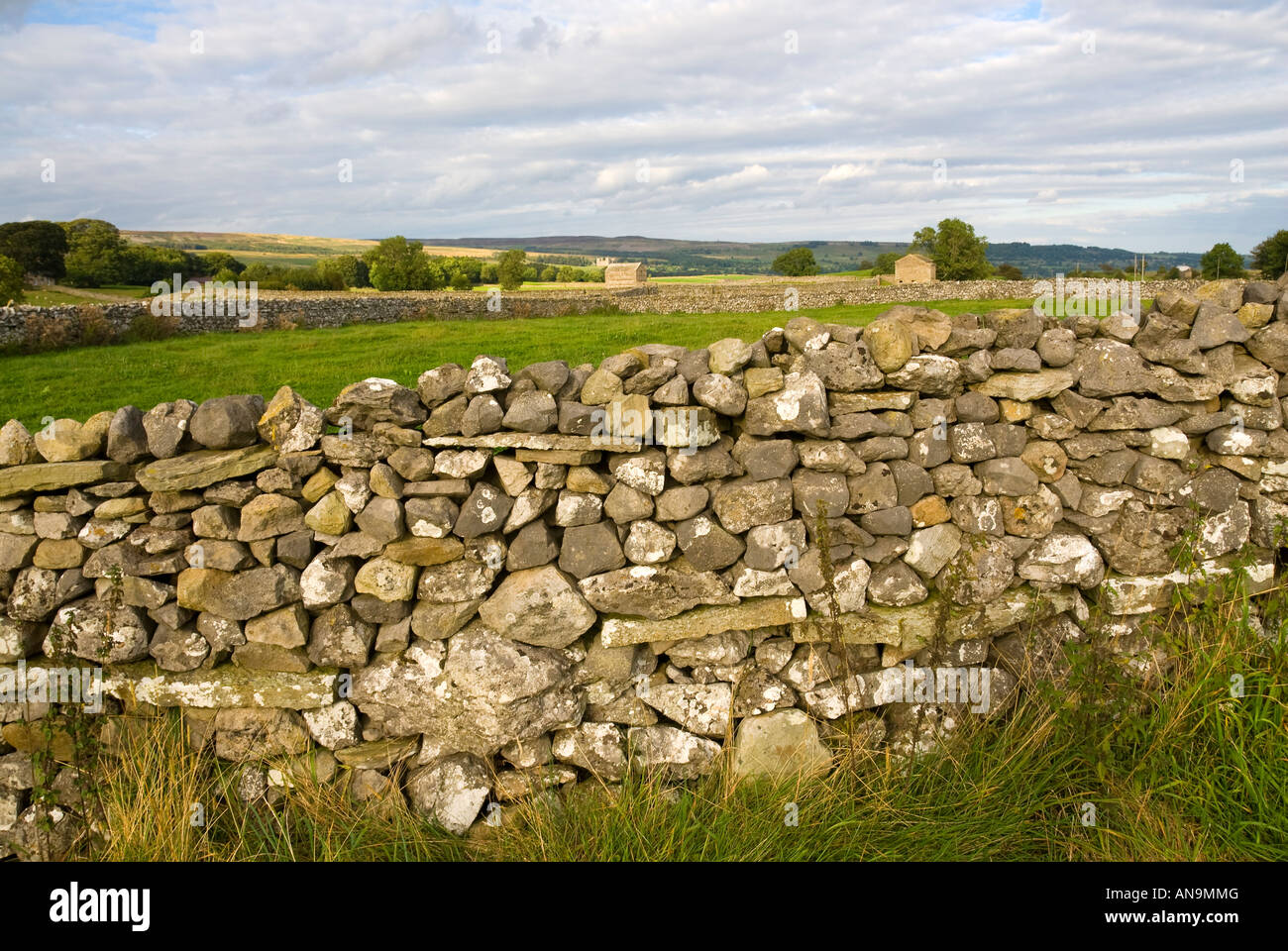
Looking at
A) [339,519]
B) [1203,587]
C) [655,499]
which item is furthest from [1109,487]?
[339,519]

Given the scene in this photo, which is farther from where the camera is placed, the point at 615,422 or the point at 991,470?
the point at 991,470

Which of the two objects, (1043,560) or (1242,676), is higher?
(1043,560)

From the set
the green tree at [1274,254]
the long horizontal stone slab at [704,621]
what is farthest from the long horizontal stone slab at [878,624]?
the green tree at [1274,254]

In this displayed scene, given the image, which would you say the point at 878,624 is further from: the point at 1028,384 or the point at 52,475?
the point at 52,475

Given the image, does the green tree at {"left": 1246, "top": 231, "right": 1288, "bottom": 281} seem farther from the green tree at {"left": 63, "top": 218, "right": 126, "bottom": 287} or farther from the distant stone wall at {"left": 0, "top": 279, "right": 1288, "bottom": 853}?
the green tree at {"left": 63, "top": 218, "right": 126, "bottom": 287}

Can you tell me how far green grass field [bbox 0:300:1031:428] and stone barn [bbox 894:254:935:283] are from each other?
22408mm

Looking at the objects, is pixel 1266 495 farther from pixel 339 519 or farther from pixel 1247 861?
pixel 339 519

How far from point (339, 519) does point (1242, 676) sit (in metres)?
4.66

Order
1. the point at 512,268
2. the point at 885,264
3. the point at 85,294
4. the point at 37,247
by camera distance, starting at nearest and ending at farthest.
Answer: the point at 85,294
the point at 37,247
the point at 512,268
the point at 885,264

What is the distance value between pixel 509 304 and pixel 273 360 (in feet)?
32.3

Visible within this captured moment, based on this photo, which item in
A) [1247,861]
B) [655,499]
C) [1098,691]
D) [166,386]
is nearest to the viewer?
[1247,861]

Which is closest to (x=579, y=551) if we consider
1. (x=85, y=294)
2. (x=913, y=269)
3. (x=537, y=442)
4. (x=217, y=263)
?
(x=537, y=442)

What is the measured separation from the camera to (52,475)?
156 inches

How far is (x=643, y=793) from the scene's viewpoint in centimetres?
392
